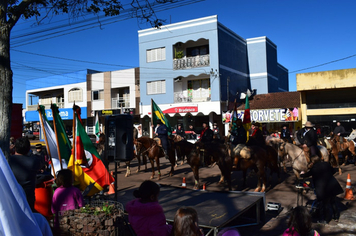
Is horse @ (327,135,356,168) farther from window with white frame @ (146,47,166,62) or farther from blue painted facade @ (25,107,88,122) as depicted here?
blue painted facade @ (25,107,88,122)

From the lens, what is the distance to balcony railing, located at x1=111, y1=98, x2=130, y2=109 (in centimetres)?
3231

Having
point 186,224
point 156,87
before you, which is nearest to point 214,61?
point 156,87

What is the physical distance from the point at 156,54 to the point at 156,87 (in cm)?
331

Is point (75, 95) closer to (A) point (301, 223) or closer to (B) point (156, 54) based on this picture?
(B) point (156, 54)

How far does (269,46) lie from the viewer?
1291 inches

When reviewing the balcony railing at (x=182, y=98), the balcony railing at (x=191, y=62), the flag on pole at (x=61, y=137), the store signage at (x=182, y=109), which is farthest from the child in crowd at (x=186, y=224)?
the balcony railing at (x=182, y=98)

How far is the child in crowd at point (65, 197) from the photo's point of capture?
455 cm

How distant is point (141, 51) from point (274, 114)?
48.1 feet

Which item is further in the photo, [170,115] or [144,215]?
[170,115]

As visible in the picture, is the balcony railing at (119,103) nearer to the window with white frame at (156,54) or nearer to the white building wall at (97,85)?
the white building wall at (97,85)

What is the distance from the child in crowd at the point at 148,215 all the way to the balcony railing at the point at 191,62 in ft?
79.2

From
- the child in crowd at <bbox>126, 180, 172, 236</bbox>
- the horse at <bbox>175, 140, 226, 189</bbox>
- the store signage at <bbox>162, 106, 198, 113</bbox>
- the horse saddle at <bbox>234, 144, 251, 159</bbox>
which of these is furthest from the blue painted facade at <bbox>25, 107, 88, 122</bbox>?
the child in crowd at <bbox>126, 180, 172, 236</bbox>

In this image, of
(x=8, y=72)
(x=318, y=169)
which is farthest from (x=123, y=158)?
(x=318, y=169)

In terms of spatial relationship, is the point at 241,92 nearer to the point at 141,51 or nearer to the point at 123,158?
the point at 141,51
